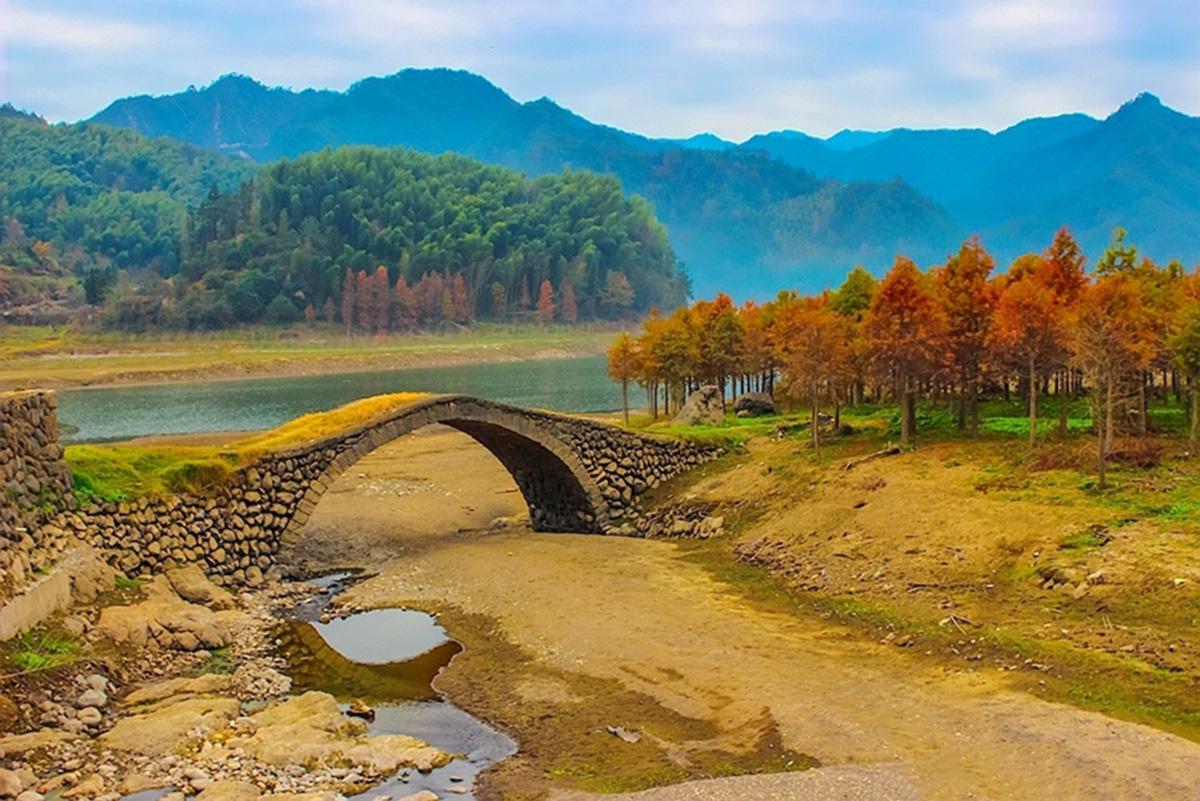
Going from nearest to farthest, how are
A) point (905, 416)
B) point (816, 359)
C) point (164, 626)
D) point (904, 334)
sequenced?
point (164, 626) → point (905, 416) → point (904, 334) → point (816, 359)

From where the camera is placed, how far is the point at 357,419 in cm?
3400

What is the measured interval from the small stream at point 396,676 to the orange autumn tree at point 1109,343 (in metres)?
17.0

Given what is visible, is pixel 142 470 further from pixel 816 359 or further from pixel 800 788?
pixel 816 359

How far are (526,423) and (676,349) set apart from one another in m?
24.8

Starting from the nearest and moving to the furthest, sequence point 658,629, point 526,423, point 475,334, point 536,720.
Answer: point 536,720 → point 658,629 → point 526,423 → point 475,334

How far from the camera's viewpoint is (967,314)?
122 feet

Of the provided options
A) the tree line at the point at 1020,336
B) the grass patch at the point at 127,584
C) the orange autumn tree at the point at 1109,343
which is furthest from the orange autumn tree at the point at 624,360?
the grass patch at the point at 127,584

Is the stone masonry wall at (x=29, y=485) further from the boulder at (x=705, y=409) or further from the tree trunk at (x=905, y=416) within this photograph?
the boulder at (x=705, y=409)

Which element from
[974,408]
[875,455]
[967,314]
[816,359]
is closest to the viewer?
[875,455]

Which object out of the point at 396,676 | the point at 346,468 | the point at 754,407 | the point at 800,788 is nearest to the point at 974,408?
the point at 754,407

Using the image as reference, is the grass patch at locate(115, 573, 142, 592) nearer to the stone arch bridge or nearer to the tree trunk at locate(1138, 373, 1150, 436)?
the stone arch bridge

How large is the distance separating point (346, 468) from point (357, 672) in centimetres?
1052

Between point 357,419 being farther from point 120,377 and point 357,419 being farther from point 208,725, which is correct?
point 120,377

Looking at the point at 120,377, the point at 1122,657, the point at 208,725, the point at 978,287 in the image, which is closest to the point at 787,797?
the point at 1122,657
